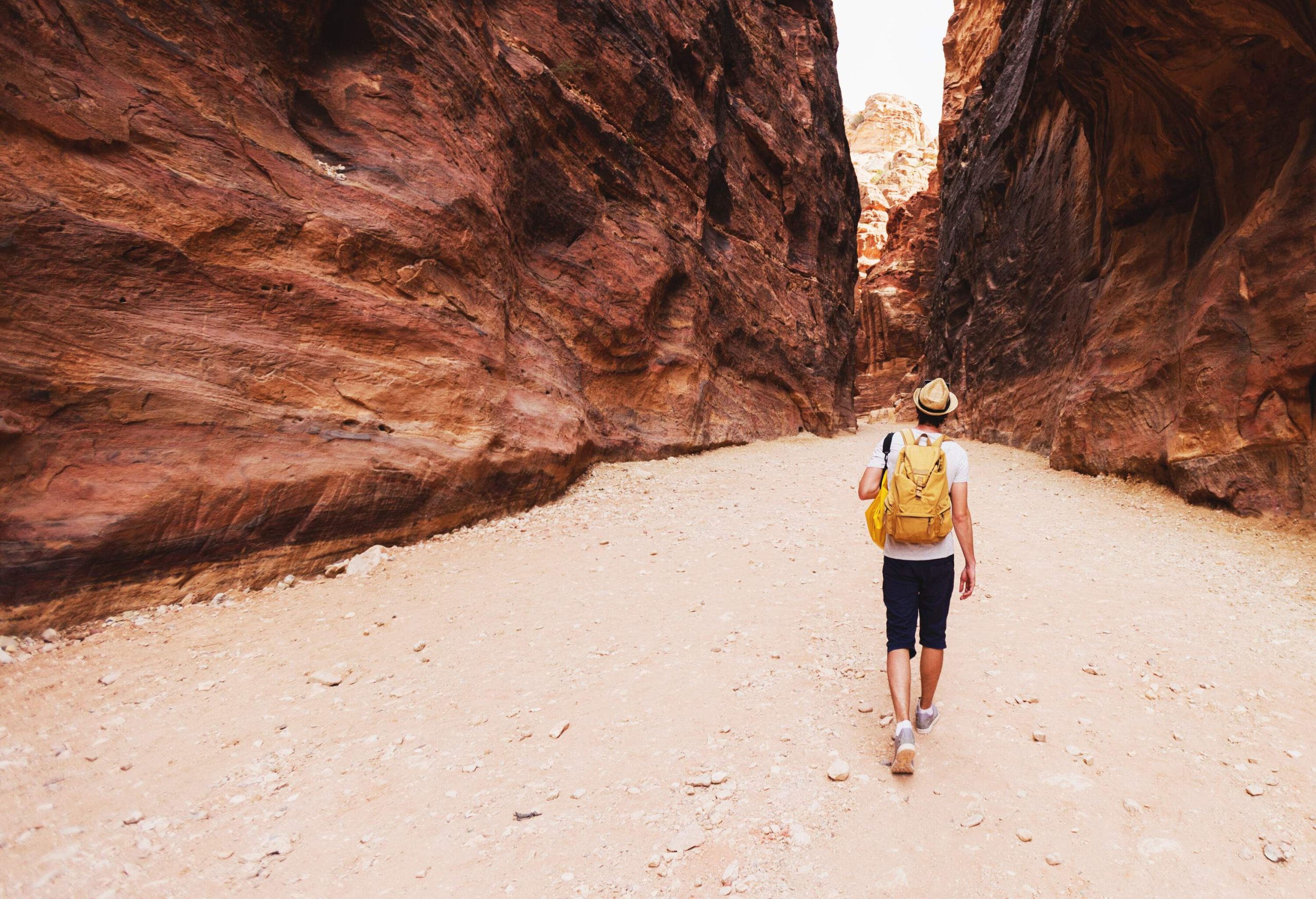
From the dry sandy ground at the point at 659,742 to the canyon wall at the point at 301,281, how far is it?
88cm

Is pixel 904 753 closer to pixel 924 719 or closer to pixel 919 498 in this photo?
pixel 924 719

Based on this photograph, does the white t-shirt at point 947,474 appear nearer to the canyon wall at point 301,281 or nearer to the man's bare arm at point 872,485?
the man's bare arm at point 872,485

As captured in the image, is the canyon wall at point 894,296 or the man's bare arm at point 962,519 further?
the canyon wall at point 894,296

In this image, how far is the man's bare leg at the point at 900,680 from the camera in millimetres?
2963

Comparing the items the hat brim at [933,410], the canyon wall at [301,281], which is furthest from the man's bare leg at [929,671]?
the canyon wall at [301,281]

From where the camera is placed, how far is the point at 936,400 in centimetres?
331

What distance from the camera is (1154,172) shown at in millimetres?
9594

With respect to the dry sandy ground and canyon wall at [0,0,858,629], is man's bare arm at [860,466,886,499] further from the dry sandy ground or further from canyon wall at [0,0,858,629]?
canyon wall at [0,0,858,629]

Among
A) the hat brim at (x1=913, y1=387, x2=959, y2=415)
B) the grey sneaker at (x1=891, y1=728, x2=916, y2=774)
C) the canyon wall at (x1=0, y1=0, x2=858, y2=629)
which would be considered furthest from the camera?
the canyon wall at (x1=0, y1=0, x2=858, y2=629)

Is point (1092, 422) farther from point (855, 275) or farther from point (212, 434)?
point (855, 275)

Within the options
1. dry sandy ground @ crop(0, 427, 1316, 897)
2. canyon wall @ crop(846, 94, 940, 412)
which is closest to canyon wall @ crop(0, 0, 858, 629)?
dry sandy ground @ crop(0, 427, 1316, 897)

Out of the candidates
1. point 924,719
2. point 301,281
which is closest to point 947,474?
point 924,719

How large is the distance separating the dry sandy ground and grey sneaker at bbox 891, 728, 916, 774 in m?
0.06

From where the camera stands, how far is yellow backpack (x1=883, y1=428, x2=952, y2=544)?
297 centimetres
